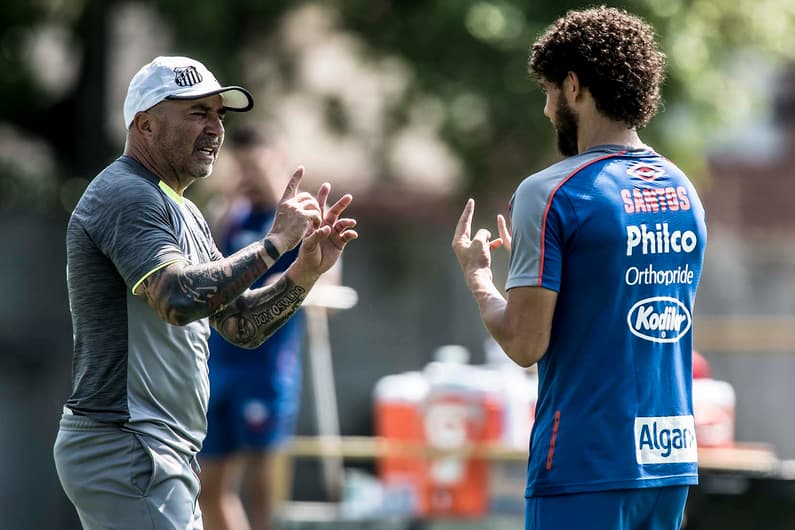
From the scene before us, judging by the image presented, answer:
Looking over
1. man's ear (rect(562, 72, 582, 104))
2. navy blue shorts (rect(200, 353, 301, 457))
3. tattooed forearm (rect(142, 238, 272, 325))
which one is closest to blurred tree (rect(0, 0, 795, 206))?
navy blue shorts (rect(200, 353, 301, 457))

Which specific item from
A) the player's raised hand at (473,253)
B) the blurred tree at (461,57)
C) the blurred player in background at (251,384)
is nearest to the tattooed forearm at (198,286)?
the player's raised hand at (473,253)

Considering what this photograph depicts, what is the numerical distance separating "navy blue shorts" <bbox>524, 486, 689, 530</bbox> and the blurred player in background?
348 centimetres

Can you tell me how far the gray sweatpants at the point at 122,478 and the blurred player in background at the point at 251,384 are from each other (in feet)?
10.3

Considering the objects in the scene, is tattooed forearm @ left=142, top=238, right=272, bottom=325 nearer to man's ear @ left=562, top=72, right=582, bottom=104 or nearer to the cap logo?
the cap logo

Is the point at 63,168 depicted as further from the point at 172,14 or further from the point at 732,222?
the point at 732,222

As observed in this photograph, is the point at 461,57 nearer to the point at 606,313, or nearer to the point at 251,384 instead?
the point at 251,384

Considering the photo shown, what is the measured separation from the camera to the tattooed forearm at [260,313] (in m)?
3.94

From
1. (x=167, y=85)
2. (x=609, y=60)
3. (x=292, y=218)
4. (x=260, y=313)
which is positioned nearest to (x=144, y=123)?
(x=167, y=85)

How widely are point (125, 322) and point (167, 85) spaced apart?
0.72 metres

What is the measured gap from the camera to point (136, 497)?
3547 mm

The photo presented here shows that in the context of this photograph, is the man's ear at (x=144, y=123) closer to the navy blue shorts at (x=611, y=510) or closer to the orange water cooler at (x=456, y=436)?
the navy blue shorts at (x=611, y=510)

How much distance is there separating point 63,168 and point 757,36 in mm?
6019

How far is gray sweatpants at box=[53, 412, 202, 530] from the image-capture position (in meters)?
3.54

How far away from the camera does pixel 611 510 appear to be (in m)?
3.37
